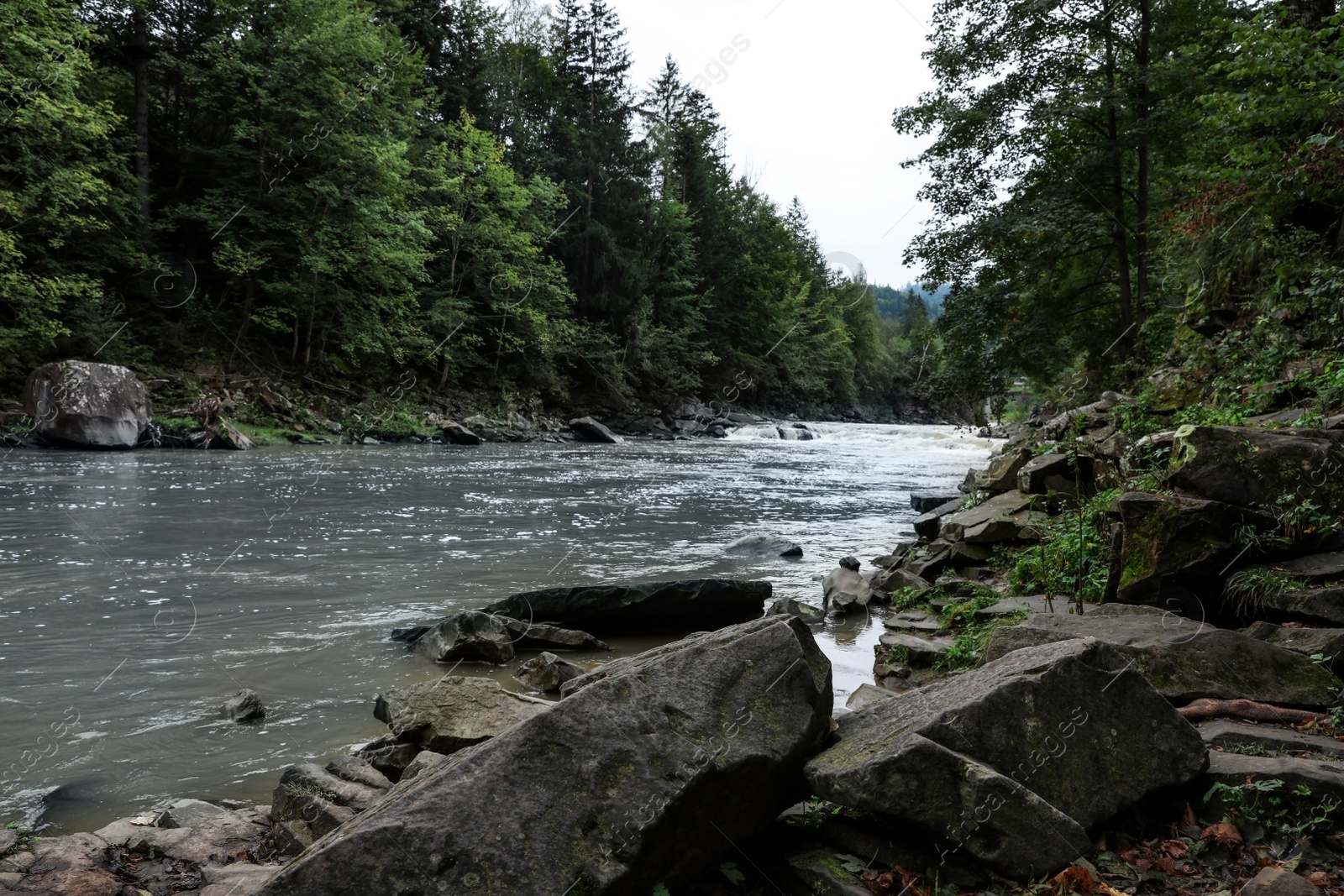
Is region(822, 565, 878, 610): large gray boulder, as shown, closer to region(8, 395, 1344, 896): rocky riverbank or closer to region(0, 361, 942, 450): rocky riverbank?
region(8, 395, 1344, 896): rocky riverbank

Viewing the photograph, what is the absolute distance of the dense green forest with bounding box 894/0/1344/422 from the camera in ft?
29.0

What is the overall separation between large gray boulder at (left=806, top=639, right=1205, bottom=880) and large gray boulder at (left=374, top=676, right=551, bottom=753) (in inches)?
80.7

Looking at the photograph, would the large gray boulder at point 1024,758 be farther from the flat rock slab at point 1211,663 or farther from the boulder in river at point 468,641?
the boulder in river at point 468,641

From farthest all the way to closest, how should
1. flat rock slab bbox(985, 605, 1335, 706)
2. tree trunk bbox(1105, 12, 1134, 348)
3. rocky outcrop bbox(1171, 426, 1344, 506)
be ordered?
1. tree trunk bbox(1105, 12, 1134, 348)
2. rocky outcrop bbox(1171, 426, 1344, 506)
3. flat rock slab bbox(985, 605, 1335, 706)

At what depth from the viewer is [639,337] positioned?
46.4 meters

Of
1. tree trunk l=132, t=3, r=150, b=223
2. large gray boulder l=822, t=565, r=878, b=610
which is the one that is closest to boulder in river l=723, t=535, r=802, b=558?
large gray boulder l=822, t=565, r=878, b=610

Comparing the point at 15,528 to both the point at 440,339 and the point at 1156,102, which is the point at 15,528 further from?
the point at 440,339

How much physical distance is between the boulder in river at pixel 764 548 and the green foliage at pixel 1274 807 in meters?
8.05

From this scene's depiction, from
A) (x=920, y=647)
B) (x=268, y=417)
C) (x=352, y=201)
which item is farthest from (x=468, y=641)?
(x=352, y=201)

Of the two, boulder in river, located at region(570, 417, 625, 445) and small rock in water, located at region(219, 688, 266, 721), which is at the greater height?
boulder in river, located at region(570, 417, 625, 445)

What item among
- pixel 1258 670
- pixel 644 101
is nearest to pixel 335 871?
pixel 1258 670

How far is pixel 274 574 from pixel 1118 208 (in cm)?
1737

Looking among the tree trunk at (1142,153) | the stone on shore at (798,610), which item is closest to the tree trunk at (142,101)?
the stone on shore at (798,610)

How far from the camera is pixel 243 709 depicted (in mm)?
5031
